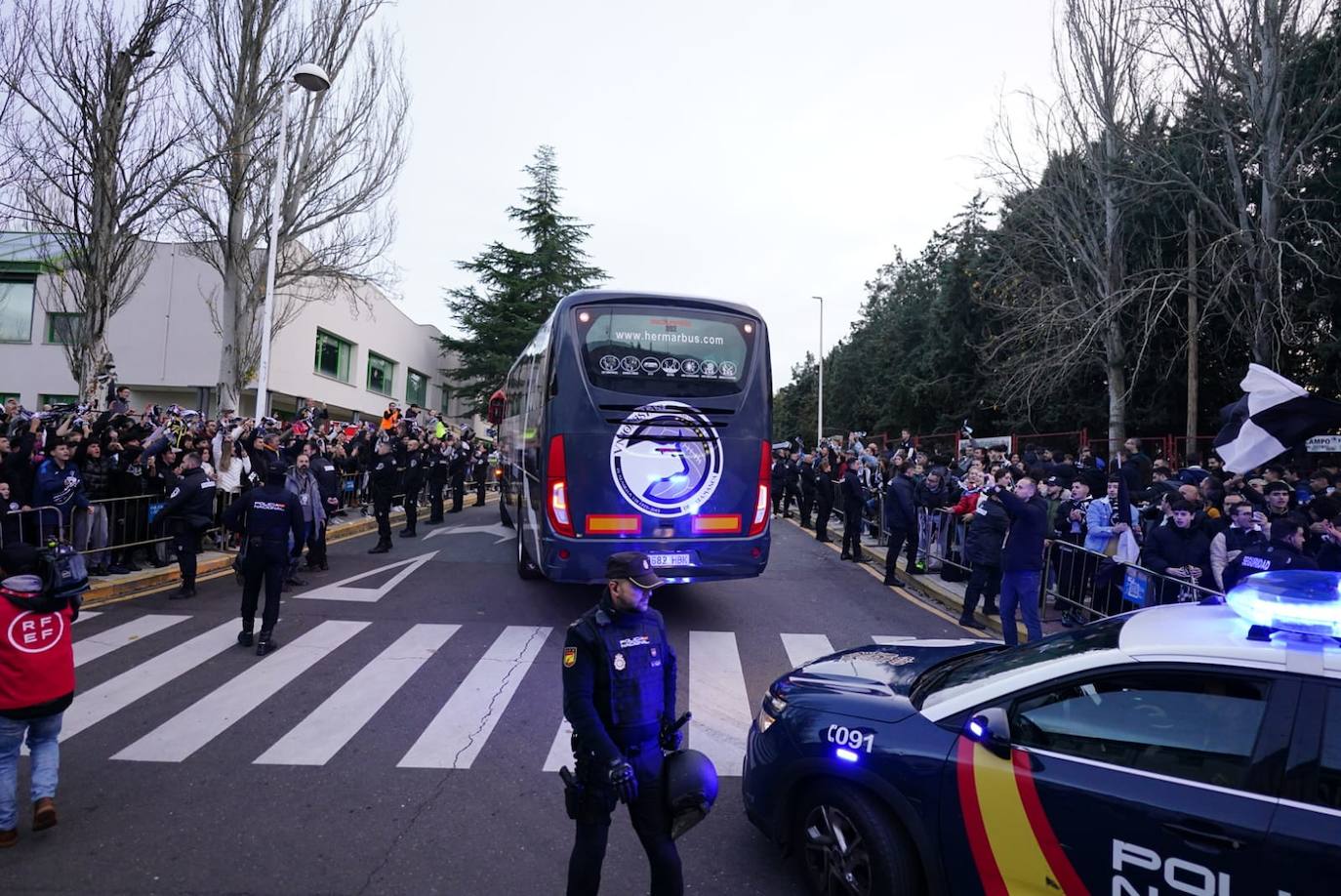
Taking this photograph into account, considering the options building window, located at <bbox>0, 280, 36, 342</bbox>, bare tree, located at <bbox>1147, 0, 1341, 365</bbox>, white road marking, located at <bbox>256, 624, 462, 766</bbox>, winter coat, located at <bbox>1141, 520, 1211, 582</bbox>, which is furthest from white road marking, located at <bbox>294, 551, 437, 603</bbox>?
building window, located at <bbox>0, 280, 36, 342</bbox>

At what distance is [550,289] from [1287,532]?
1510 inches

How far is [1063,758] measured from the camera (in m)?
3.04

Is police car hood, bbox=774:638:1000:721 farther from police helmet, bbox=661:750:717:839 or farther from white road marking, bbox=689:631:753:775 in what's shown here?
white road marking, bbox=689:631:753:775

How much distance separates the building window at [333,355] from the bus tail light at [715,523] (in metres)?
27.2

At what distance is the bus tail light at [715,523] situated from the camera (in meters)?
8.26

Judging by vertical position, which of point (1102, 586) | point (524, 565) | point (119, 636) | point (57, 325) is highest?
point (57, 325)

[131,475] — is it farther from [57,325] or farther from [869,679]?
[57,325]

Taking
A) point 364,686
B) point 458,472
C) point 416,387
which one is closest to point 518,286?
point 416,387

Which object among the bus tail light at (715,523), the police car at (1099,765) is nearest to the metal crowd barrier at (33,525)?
the bus tail light at (715,523)

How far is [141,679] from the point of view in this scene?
6738 millimetres

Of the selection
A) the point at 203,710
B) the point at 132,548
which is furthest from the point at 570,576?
the point at 132,548

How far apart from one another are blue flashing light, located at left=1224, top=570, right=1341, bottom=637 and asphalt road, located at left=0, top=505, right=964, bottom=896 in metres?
2.42

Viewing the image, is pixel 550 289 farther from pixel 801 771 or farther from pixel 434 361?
pixel 801 771

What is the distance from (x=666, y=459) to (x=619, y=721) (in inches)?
196
